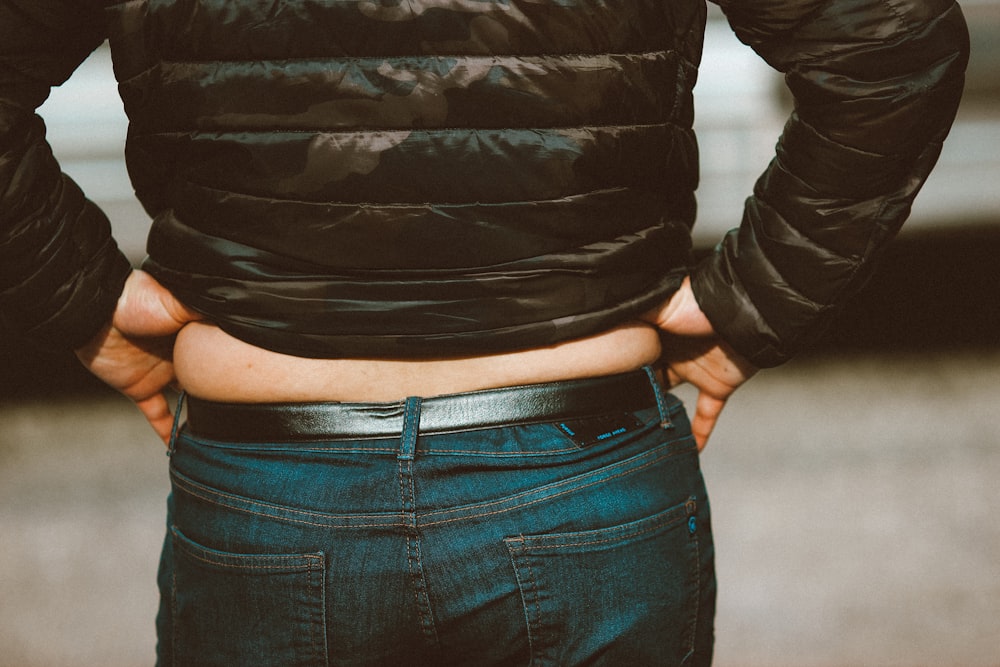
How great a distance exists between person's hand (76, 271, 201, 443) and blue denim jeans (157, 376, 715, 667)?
23 cm

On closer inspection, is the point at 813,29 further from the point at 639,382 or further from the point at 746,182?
the point at 746,182

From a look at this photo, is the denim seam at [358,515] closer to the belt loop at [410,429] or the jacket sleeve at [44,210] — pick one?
the belt loop at [410,429]

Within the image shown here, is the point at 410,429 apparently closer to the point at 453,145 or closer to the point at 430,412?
the point at 430,412

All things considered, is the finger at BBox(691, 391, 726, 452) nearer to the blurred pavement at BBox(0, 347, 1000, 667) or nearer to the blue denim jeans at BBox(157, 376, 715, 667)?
the blue denim jeans at BBox(157, 376, 715, 667)

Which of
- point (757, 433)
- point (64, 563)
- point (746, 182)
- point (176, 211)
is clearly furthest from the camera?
point (746, 182)

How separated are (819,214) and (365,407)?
0.55 metres

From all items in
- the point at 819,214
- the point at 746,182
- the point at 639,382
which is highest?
the point at 819,214

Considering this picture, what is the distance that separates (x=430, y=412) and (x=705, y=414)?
0.54m

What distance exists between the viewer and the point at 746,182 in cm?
374

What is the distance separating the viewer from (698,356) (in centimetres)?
127

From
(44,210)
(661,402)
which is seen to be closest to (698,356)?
(661,402)

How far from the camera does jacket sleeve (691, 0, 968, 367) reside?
3.14 ft

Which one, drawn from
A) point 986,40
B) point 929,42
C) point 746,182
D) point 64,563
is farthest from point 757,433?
point 929,42

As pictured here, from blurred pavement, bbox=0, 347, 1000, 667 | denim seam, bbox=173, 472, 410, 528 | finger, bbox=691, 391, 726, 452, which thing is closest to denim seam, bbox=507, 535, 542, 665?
denim seam, bbox=173, 472, 410, 528
